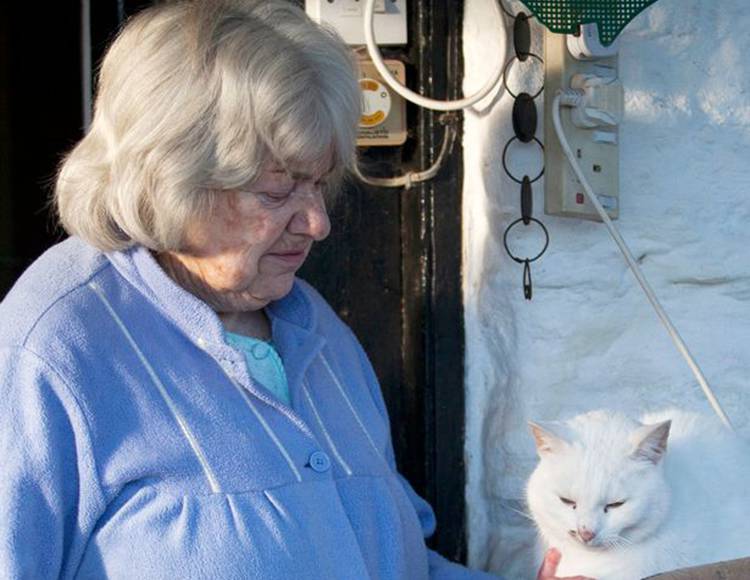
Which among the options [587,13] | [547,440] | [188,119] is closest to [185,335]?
[188,119]

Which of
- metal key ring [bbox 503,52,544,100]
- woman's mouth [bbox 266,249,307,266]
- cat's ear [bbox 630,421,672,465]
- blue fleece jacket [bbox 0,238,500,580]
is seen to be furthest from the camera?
metal key ring [bbox 503,52,544,100]

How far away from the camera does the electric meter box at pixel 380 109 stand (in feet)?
7.16

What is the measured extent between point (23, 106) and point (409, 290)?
42.3 inches

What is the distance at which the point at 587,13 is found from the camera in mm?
1965

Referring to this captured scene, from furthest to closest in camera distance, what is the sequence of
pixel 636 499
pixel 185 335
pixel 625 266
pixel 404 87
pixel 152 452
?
pixel 625 266
pixel 404 87
pixel 636 499
pixel 185 335
pixel 152 452

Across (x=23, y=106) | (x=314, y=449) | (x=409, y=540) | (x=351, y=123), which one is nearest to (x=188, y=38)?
(x=351, y=123)

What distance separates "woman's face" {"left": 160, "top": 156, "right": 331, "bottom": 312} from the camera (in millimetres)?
1627

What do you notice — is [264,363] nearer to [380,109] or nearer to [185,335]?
[185,335]

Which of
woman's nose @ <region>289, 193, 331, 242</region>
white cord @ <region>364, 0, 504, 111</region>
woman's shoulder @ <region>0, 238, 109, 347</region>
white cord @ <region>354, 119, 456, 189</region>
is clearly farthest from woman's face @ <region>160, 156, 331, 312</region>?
white cord @ <region>354, 119, 456, 189</region>

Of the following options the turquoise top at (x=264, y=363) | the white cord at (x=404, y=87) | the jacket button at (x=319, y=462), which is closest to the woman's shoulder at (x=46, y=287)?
the turquoise top at (x=264, y=363)

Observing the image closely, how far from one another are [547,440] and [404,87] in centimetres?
63

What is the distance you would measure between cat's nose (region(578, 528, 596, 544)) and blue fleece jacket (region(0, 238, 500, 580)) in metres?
0.29

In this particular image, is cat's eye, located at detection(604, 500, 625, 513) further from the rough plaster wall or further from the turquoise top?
the turquoise top

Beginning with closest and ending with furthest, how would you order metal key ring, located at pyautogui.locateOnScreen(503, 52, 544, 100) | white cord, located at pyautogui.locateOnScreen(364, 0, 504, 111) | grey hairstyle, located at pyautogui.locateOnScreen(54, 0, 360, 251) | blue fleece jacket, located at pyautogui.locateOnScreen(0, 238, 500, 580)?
blue fleece jacket, located at pyautogui.locateOnScreen(0, 238, 500, 580)
grey hairstyle, located at pyautogui.locateOnScreen(54, 0, 360, 251)
white cord, located at pyautogui.locateOnScreen(364, 0, 504, 111)
metal key ring, located at pyautogui.locateOnScreen(503, 52, 544, 100)
